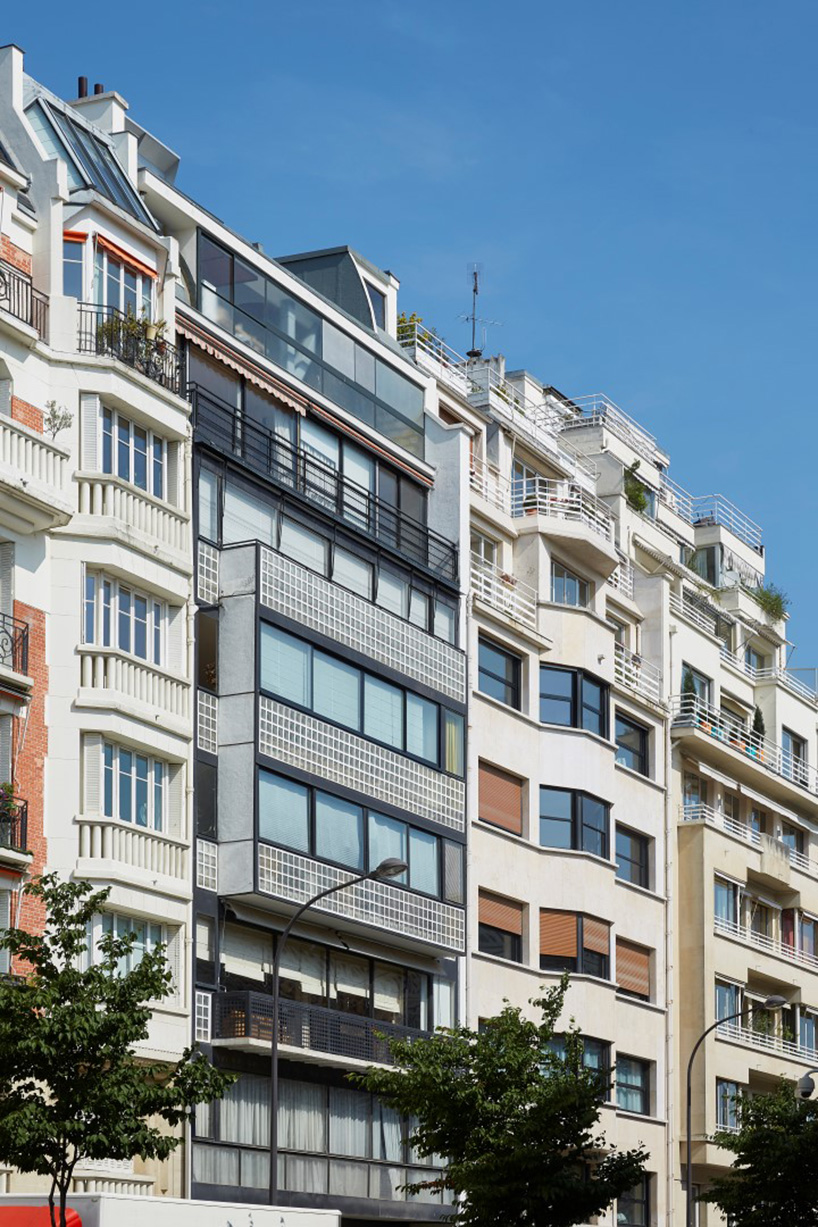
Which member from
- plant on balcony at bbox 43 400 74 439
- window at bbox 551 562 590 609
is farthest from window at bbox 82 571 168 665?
window at bbox 551 562 590 609

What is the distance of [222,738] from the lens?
1587 inches

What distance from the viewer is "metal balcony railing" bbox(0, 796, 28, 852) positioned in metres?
34.3

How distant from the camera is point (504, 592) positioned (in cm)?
5259

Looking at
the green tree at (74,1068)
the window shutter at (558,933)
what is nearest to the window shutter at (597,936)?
the window shutter at (558,933)

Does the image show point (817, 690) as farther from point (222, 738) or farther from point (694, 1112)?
point (222, 738)

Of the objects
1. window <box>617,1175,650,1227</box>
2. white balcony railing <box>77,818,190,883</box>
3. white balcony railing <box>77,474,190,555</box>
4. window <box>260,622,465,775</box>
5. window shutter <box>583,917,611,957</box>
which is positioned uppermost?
white balcony railing <box>77,474,190,555</box>

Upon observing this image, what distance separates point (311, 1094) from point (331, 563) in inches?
400

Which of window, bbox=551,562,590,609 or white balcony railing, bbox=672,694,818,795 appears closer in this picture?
window, bbox=551,562,590,609

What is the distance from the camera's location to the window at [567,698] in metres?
53.7

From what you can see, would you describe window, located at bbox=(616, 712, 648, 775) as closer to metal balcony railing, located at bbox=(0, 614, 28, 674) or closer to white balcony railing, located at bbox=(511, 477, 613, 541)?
white balcony railing, located at bbox=(511, 477, 613, 541)

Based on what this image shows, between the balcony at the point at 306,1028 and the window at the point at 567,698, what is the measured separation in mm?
10572

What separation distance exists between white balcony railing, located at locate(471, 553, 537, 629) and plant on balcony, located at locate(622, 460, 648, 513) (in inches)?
390

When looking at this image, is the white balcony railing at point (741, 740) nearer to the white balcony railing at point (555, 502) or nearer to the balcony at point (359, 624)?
the white balcony railing at point (555, 502)

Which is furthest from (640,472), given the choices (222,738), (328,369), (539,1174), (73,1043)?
(73,1043)
